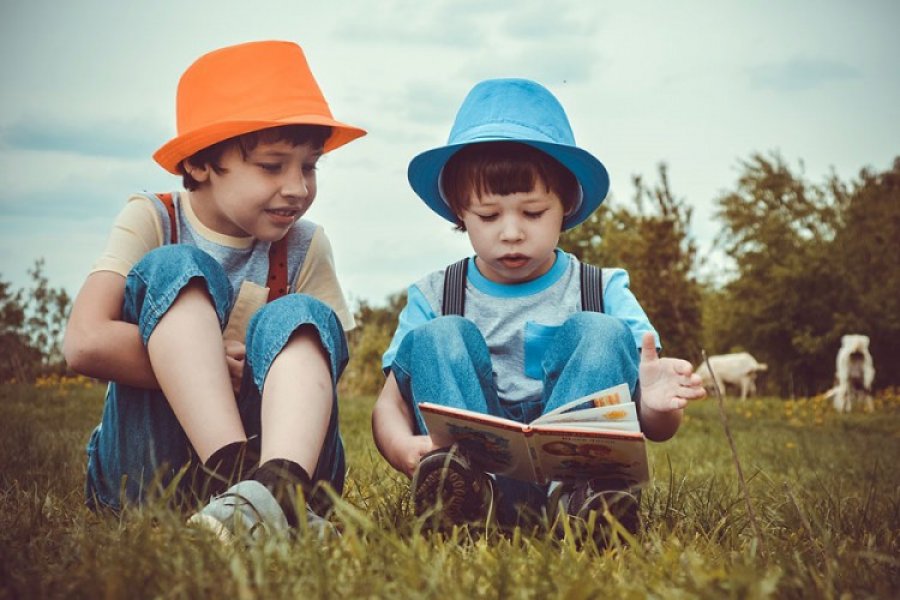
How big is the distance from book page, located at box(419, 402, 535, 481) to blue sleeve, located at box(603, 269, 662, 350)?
0.58 metres

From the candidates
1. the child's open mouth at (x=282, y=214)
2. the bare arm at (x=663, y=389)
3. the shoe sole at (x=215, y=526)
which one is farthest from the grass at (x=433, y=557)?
the child's open mouth at (x=282, y=214)

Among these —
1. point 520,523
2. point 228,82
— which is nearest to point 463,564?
point 520,523

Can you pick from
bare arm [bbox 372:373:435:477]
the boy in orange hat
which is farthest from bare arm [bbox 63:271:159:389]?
bare arm [bbox 372:373:435:477]

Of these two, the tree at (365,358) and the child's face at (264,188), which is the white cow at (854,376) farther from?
the child's face at (264,188)

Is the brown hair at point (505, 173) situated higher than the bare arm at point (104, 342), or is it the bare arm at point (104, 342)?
the brown hair at point (505, 173)

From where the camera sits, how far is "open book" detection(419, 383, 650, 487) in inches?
77.6

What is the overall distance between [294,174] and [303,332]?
1.88ft

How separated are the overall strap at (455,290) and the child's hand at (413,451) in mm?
467

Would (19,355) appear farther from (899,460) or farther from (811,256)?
(811,256)

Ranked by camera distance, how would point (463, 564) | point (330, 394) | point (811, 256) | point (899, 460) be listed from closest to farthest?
1. point (463, 564)
2. point (330, 394)
3. point (899, 460)
4. point (811, 256)

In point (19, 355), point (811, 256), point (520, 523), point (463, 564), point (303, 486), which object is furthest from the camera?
point (811, 256)

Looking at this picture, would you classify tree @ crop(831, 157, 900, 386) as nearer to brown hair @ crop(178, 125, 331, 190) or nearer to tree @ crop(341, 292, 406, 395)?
tree @ crop(341, 292, 406, 395)

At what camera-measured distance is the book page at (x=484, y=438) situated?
1.98 m

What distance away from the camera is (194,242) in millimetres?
2652
